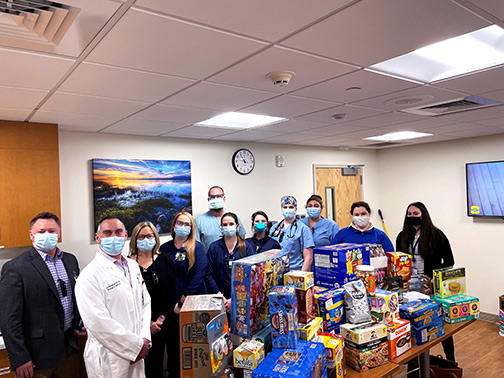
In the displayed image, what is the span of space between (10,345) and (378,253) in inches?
95.9

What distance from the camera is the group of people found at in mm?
2078

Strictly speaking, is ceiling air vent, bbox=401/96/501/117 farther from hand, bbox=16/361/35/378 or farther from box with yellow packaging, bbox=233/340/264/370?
hand, bbox=16/361/35/378

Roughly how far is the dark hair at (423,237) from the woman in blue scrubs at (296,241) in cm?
85

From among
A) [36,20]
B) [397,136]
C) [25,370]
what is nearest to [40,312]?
[25,370]

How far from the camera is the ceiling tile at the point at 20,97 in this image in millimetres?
2146

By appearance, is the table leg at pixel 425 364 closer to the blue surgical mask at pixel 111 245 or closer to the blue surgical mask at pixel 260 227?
the blue surgical mask at pixel 260 227

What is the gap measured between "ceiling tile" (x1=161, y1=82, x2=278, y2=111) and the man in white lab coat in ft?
3.39

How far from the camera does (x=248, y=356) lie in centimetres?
153

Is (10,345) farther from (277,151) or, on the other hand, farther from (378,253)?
(277,151)

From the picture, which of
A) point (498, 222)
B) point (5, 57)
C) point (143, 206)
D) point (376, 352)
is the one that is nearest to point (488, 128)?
point (498, 222)

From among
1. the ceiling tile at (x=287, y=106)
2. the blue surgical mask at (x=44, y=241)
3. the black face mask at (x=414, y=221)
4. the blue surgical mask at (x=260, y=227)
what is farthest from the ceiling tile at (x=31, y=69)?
the black face mask at (x=414, y=221)

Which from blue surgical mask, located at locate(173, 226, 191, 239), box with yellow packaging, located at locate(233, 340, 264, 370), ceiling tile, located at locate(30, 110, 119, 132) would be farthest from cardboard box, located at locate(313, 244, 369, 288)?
ceiling tile, located at locate(30, 110, 119, 132)

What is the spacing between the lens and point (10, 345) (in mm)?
2244

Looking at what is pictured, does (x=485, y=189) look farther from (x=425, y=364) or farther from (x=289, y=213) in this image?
(x=425, y=364)
